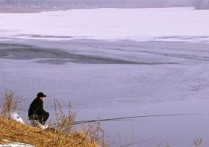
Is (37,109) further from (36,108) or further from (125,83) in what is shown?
(125,83)

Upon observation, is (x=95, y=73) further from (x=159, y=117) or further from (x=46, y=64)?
(x=159, y=117)

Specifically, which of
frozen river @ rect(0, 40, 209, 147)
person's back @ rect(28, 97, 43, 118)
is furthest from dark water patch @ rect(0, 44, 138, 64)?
person's back @ rect(28, 97, 43, 118)

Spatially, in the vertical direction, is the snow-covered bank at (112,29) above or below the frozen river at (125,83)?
above

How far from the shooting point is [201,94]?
14359 millimetres

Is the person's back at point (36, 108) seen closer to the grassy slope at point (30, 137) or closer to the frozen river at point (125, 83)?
the frozen river at point (125, 83)

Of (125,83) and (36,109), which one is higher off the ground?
(125,83)

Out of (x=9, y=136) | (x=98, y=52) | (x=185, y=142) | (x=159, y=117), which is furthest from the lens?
(x=98, y=52)

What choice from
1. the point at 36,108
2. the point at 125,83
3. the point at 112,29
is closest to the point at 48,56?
the point at 125,83

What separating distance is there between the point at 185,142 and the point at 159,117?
2.27 meters

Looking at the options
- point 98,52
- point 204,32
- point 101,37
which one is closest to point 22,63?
point 98,52

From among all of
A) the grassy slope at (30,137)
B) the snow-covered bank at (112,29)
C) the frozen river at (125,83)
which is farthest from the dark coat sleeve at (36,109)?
the snow-covered bank at (112,29)

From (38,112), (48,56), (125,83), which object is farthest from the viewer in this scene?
(48,56)

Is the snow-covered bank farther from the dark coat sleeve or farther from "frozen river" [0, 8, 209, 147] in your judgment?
the dark coat sleeve

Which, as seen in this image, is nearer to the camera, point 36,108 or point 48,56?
point 36,108
